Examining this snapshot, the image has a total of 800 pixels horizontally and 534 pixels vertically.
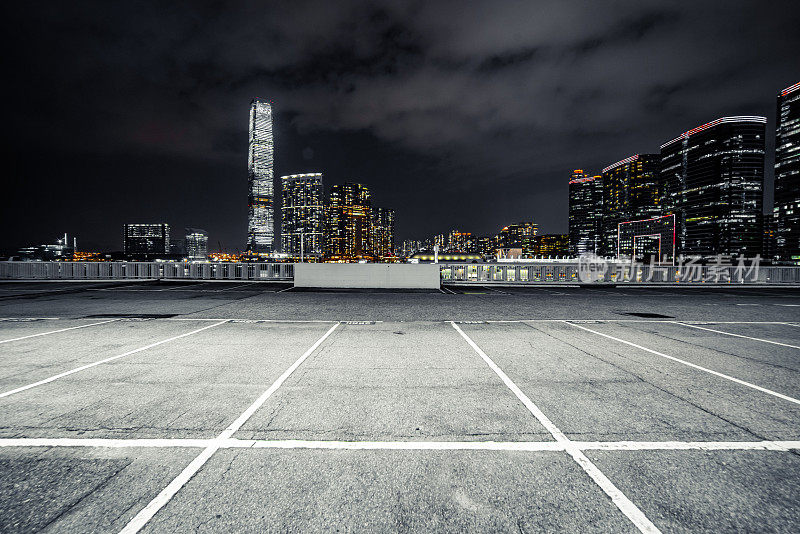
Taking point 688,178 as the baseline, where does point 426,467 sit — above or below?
below

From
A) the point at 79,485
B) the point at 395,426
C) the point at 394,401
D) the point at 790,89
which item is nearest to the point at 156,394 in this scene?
the point at 79,485

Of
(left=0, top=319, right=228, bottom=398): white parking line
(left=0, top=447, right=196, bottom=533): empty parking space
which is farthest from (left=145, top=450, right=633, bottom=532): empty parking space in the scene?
(left=0, top=319, right=228, bottom=398): white parking line

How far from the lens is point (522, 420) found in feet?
12.8

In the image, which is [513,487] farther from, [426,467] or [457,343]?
[457,343]

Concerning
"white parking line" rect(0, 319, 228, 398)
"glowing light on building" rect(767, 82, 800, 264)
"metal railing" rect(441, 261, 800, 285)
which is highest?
"glowing light on building" rect(767, 82, 800, 264)

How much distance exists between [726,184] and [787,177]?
20.0m

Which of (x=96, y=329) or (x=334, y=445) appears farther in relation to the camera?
(x=96, y=329)

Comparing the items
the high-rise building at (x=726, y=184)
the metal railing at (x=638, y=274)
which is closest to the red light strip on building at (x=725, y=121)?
the high-rise building at (x=726, y=184)

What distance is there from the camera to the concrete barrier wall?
20547 mm

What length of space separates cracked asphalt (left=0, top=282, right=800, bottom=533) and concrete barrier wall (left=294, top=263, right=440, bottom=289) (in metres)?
12.0

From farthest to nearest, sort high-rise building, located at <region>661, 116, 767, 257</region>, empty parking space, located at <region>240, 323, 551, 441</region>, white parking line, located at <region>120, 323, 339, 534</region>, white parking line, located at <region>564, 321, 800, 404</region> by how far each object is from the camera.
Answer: high-rise building, located at <region>661, 116, 767, 257</region> → white parking line, located at <region>564, 321, 800, 404</region> → empty parking space, located at <region>240, 323, 551, 441</region> → white parking line, located at <region>120, 323, 339, 534</region>

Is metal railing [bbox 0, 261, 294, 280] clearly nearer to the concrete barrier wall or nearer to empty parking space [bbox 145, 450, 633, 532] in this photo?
the concrete barrier wall

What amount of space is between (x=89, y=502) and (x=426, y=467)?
255 centimetres

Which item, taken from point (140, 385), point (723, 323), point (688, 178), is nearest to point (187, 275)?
point (140, 385)
